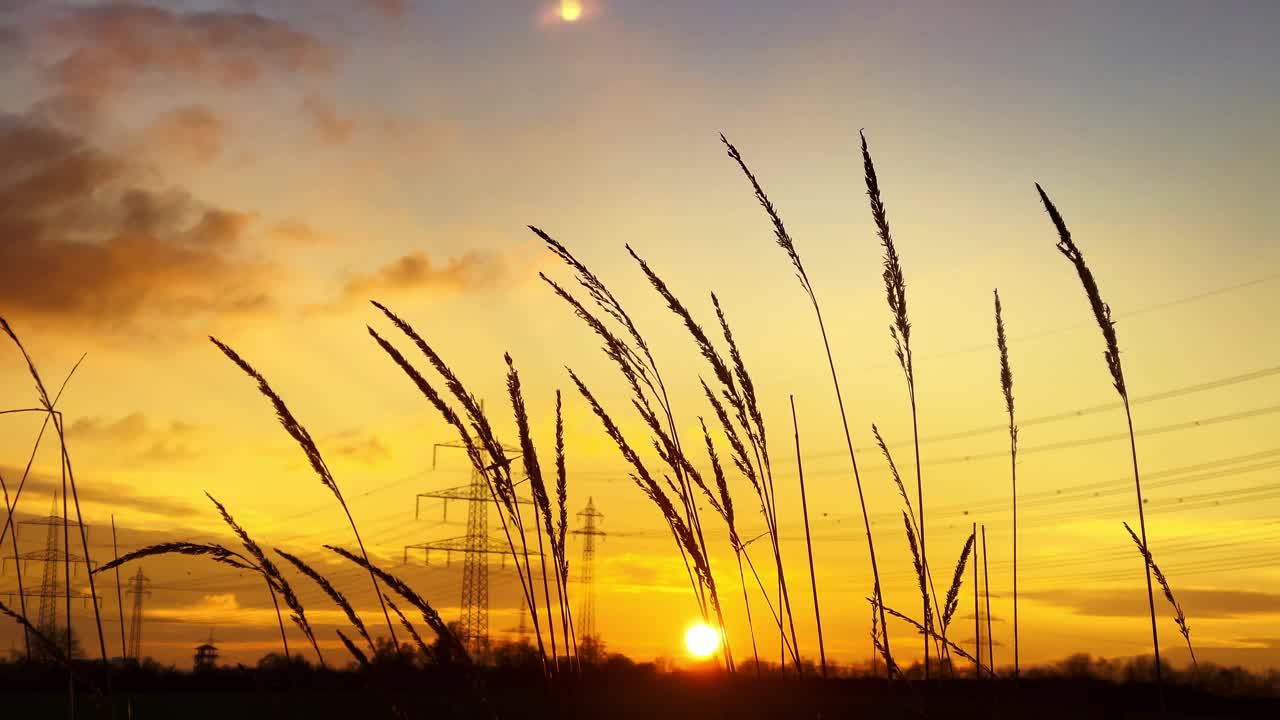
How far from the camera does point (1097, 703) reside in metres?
28.6

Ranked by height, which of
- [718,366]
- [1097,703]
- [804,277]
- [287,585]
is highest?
[804,277]

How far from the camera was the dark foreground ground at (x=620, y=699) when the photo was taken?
2.61 m

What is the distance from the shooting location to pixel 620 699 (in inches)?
1108

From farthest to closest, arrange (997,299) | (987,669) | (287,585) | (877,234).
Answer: (997,299), (987,669), (877,234), (287,585)

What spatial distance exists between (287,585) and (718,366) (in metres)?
1.13

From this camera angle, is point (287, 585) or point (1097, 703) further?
point (1097, 703)

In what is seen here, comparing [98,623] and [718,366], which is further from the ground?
[718,366]

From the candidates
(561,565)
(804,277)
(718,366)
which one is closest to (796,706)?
(561,565)

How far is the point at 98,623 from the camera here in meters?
2.73

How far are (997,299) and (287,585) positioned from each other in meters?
2.18

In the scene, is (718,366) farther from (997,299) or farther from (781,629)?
(997,299)

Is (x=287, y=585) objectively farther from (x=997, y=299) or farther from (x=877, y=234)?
(x=997, y=299)

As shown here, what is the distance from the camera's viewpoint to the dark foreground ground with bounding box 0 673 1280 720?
8.56 ft

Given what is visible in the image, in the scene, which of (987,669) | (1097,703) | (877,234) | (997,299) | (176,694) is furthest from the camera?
(176,694)
